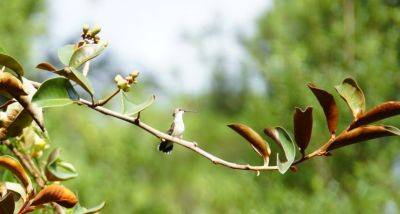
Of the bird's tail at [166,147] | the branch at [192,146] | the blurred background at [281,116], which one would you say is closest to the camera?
the branch at [192,146]

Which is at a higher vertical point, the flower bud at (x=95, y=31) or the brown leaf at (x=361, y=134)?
the brown leaf at (x=361, y=134)

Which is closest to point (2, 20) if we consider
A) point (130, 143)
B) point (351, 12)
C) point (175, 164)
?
point (130, 143)

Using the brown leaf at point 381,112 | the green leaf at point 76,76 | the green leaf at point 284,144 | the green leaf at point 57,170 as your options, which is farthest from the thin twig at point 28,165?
the brown leaf at point 381,112

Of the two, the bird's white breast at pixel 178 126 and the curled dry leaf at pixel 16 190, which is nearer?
the curled dry leaf at pixel 16 190

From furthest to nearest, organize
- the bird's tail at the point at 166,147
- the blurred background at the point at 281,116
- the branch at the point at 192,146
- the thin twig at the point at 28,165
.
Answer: the blurred background at the point at 281,116
the thin twig at the point at 28,165
the bird's tail at the point at 166,147
the branch at the point at 192,146

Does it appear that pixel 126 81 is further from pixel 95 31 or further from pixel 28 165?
pixel 28 165

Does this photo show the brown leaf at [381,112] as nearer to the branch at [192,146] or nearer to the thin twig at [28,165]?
the branch at [192,146]

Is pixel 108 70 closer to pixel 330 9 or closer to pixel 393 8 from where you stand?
pixel 330 9
